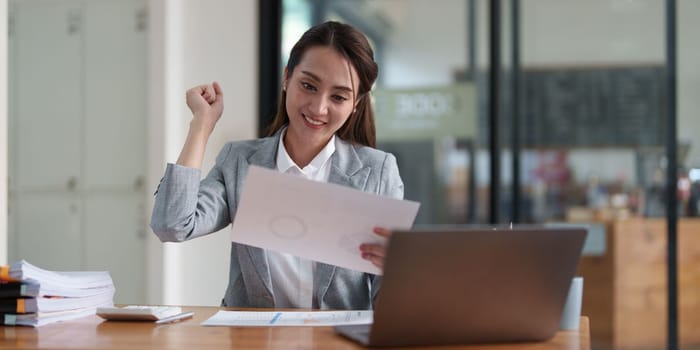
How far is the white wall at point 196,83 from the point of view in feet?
13.7

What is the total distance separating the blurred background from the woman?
2.29m

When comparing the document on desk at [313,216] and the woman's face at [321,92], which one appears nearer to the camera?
the document on desk at [313,216]

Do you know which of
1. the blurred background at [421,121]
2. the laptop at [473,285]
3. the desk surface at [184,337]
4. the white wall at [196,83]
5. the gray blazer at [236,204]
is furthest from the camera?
the white wall at [196,83]

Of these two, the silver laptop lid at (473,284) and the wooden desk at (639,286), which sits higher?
the silver laptop lid at (473,284)

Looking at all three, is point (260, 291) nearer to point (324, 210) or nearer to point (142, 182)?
point (324, 210)

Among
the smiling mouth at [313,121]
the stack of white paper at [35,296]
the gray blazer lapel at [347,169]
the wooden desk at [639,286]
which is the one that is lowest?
the wooden desk at [639,286]

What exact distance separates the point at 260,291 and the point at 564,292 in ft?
2.56

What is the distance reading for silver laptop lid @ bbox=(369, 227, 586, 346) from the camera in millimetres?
1161

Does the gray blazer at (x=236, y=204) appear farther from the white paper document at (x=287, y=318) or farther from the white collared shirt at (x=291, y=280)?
the white paper document at (x=287, y=318)

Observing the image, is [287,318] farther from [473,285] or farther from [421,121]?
[421,121]

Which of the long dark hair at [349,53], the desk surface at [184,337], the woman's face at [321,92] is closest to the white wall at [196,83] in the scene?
the long dark hair at [349,53]

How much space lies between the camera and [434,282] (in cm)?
119

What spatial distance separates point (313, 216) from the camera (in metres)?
1.37

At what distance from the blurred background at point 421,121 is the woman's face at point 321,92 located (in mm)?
2360
